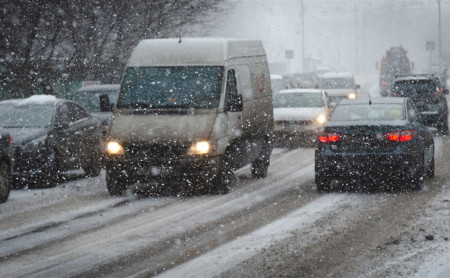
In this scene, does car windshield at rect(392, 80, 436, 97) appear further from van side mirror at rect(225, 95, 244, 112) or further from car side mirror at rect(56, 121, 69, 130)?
van side mirror at rect(225, 95, 244, 112)

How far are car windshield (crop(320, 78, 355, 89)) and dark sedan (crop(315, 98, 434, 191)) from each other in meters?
25.5

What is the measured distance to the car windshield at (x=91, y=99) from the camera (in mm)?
21000

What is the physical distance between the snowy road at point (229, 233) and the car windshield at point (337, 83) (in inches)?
975

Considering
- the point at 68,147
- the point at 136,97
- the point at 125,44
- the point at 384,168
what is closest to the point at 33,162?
the point at 68,147

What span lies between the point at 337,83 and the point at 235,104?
26.1 meters

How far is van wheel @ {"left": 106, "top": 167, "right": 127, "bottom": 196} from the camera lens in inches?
557

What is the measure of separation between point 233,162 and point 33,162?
347 cm

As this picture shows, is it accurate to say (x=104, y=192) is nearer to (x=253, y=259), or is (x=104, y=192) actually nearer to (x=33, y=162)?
(x=33, y=162)

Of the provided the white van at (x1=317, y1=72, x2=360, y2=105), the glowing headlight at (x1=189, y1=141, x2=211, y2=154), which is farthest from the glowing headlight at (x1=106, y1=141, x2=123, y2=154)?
the white van at (x1=317, y1=72, x2=360, y2=105)

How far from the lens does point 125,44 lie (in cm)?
3056

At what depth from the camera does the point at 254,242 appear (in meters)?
9.80

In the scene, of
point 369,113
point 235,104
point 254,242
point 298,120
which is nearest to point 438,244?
point 254,242

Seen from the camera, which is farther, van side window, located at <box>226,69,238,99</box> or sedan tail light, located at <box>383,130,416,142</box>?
van side window, located at <box>226,69,238,99</box>

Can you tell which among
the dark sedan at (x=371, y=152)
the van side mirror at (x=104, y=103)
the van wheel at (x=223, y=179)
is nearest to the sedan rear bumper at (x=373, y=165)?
the dark sedan at (x=371, y=152)
